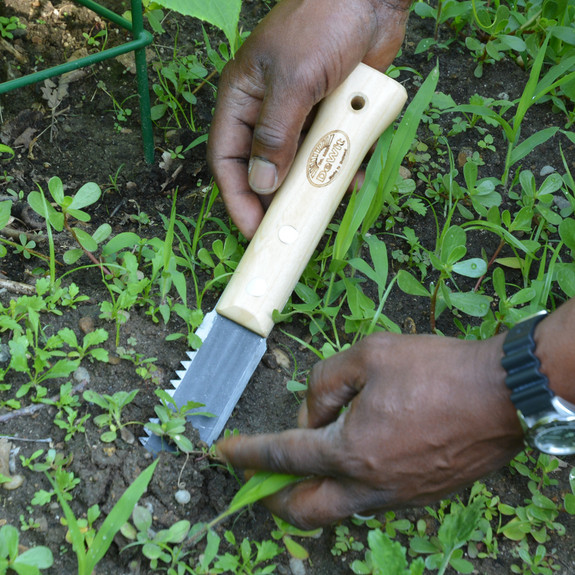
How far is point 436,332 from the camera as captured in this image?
198 centimetres

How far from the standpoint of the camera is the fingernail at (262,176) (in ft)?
6.11

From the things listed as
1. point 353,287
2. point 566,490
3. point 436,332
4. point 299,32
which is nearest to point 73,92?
point 299,32

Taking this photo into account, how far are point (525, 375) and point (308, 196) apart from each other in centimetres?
78

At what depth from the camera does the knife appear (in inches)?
67.4

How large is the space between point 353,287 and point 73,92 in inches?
51.5

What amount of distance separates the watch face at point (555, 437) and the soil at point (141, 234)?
0.44 m

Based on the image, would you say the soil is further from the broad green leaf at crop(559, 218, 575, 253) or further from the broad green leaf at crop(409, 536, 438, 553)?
the broad green leaf at crop(559, 218, 575, 253)

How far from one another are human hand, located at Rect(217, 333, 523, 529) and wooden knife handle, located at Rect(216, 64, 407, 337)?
390mm

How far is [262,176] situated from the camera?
1.87 metres

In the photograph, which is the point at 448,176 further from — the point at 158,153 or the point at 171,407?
the point at 171,407

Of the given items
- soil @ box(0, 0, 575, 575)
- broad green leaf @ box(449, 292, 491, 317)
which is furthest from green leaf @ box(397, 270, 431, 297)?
soil @ box(0, 0, 575, 575)

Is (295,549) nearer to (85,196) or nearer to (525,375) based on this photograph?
(525,375)

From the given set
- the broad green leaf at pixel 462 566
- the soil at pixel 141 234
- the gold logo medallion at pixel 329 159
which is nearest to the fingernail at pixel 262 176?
the gold logo medallion at pixel 329 159

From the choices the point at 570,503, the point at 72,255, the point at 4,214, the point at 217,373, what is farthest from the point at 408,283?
the point at 4,214
